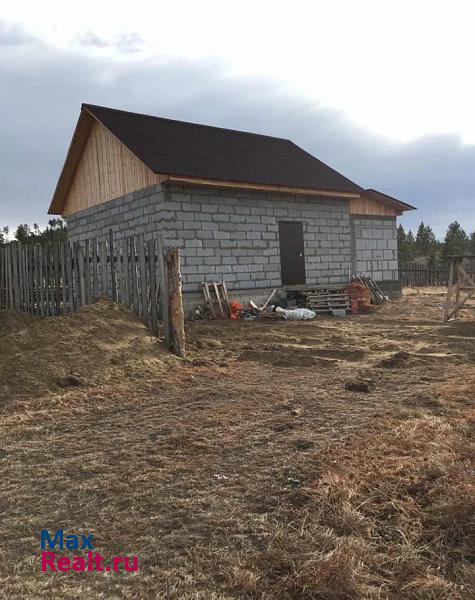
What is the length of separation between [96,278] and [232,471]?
642 centimetres

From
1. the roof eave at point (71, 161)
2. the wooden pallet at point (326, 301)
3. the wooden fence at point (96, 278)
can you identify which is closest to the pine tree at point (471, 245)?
the wooden pallet at point (326, 301)

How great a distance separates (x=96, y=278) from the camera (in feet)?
30.0

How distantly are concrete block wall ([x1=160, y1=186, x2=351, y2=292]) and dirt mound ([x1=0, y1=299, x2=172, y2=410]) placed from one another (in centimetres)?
590

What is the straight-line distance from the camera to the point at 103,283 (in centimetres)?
900

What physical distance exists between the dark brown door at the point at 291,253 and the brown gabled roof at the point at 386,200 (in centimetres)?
409

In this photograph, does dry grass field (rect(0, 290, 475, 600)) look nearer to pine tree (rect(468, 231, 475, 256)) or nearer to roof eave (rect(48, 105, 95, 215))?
roof eave (rect(48, 105, 95, 215))

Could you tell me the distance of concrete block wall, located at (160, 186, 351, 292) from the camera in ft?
45.3

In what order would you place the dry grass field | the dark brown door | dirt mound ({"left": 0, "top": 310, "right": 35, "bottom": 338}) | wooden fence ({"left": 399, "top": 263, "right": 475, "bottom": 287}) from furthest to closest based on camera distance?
wooden fence ({"left": 399, "top": 263, "right": 475, "bottom": 287}) → the dark brown door → dirt mound ({"left": 0, "top": 310, "right": 35, "bottom": 338}) → the dry grass field

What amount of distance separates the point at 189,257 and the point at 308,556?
11840 mm

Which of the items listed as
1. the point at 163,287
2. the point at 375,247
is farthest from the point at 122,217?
the point at 375,247

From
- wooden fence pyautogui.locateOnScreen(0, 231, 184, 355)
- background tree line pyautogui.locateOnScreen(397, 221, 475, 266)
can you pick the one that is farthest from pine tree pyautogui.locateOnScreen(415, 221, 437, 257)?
wooden fence pyautogui.locateOnScreen(0, 231, 184, 355)

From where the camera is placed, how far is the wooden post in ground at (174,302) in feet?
25.1

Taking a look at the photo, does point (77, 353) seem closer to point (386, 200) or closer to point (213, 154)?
point (213, 154)

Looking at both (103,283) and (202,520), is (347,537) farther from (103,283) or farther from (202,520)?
(103,283)
